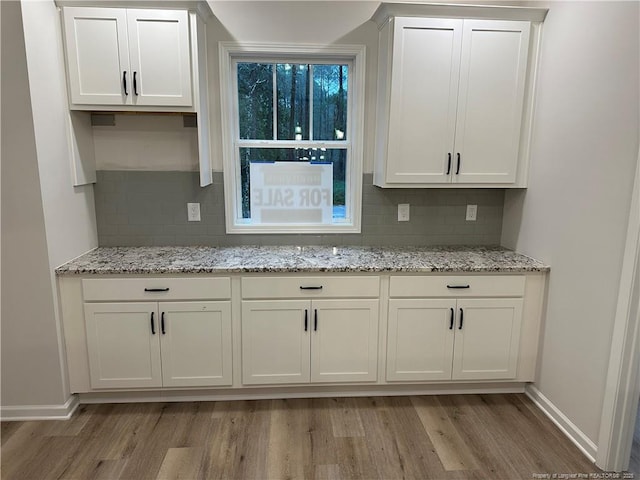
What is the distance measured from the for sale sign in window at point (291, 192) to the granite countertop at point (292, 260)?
24 cm

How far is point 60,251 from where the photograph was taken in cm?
235

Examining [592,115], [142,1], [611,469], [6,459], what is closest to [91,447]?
[6,459]

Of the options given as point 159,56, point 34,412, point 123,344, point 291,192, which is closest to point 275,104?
point 291,192

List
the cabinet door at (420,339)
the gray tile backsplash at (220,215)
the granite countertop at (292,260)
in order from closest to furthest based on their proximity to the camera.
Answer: the granite countertop at (292,260)
the cabinet door at (420,339)
the gray tile backsplash at (220,215)

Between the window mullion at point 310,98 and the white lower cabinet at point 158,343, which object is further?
the window mullion at point 310,98

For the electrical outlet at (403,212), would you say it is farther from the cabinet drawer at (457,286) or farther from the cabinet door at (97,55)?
the cabinet door at (97,55)

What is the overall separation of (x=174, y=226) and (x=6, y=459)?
59.7 inches

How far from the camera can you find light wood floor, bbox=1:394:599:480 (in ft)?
6.63

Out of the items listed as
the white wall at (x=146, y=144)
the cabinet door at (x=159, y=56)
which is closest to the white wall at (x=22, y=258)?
the cabinet door at (x=159, y=56)

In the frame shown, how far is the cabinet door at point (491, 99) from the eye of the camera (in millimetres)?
2471

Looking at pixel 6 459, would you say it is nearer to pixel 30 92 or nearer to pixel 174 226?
pixel 174 226

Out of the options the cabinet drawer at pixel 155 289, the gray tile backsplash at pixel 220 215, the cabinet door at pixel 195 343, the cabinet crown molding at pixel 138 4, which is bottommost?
the cabinet door at pixel 195 343

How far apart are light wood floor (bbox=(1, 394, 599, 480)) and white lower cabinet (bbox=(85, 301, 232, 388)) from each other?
203 mm

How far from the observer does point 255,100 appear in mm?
2824
